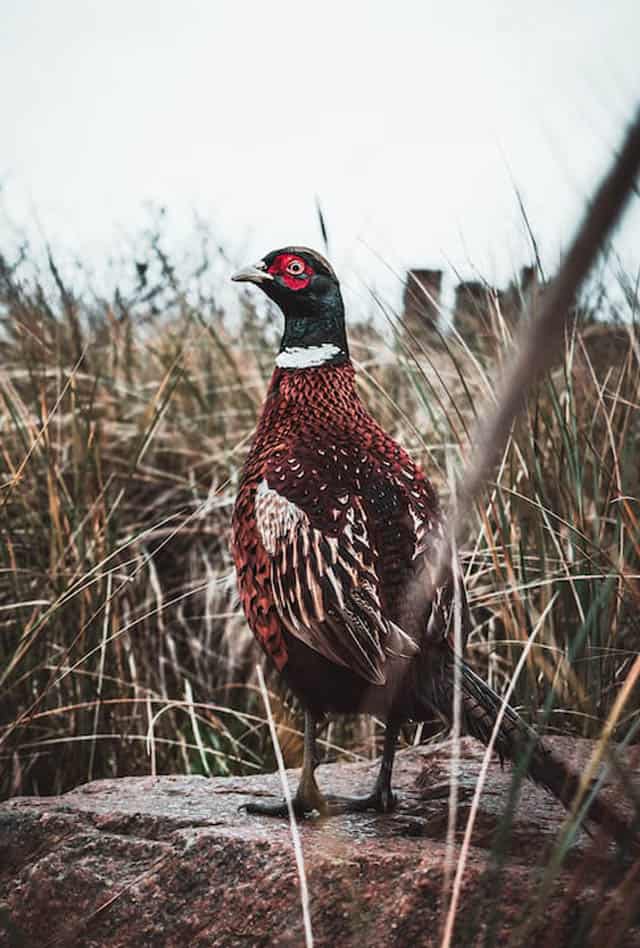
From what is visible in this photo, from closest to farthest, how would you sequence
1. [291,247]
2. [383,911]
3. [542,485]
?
[383,911] → [291,247] → [542,485]

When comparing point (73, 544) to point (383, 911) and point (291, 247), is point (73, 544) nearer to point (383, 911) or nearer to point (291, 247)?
point (291, 247)

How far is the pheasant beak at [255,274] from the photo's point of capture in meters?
2.63

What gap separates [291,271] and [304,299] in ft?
0.25

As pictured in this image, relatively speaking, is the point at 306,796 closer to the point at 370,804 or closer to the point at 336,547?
the point at 370,804

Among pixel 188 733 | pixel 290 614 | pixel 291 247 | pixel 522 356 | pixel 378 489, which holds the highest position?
pixel 291 247

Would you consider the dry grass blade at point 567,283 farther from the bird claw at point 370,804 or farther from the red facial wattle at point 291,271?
the red facial wattle at point 291,271

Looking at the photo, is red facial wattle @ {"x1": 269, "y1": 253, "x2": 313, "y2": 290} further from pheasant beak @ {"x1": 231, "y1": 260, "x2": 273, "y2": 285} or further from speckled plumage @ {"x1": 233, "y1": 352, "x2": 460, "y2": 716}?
speckled plumage @ {"x1": 233, "y1": 352, "x2": 460, "y2": 716}

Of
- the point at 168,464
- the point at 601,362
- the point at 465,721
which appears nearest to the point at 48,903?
the point at 465,721

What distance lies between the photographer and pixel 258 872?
76.1 inches

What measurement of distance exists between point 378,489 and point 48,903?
1036 mm

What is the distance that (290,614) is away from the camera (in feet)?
7.11

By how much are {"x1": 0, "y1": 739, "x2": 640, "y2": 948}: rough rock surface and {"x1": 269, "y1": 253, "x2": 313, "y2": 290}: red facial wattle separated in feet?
4.01

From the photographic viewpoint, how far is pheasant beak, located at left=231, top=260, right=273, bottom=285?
8.64ft

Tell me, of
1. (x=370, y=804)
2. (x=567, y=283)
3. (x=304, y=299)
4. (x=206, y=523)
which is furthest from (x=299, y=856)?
(x=206, y=523)
